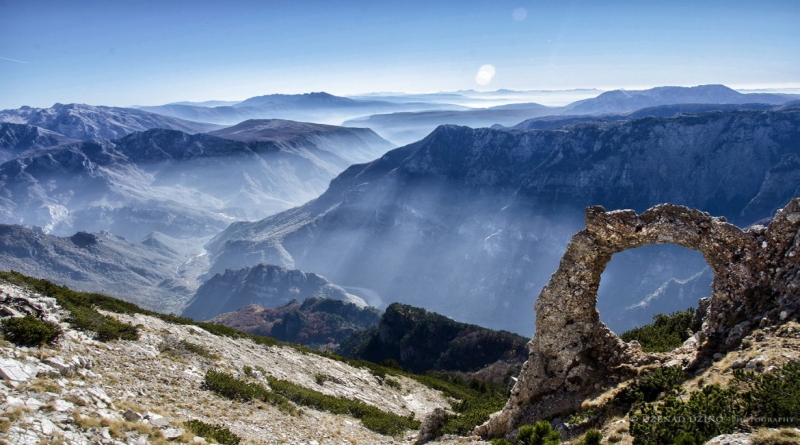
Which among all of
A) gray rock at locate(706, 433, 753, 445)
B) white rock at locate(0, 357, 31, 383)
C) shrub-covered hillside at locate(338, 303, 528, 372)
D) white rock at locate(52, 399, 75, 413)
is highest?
gray rock at locate(706, 433, 753, 445)

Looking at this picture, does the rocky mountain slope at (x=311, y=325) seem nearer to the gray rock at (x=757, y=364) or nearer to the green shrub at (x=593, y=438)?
the green shrub at (x=593, y=438)

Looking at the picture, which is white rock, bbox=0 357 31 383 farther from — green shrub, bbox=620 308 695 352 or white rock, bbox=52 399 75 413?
green shrub, bbox=620 308 695 352

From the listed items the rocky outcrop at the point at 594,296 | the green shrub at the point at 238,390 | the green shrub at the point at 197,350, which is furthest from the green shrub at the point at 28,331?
the rocky outcrop at the point at 594,296

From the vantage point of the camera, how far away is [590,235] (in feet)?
65.7

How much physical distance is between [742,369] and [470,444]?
36.0 feet

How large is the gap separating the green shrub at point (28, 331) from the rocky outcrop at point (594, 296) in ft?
64.2

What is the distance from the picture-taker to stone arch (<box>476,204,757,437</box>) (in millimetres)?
18266

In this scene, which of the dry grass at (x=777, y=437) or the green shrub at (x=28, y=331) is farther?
the green shrub at (x=28, y=331)

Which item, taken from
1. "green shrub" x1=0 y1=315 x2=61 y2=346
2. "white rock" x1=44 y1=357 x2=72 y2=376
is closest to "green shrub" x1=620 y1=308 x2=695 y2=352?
"white rock" x1=44 y1=357 x2=72 y2=376

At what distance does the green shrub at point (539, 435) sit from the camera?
43.4 ft

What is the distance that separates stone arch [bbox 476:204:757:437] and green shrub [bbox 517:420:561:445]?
4.45 metres

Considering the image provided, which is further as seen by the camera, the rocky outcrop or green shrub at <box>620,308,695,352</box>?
green shrub at <box>620,308,695,352</box>

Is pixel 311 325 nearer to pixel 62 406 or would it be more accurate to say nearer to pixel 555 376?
pixel 555 376

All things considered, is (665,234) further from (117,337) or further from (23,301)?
(23,301)
